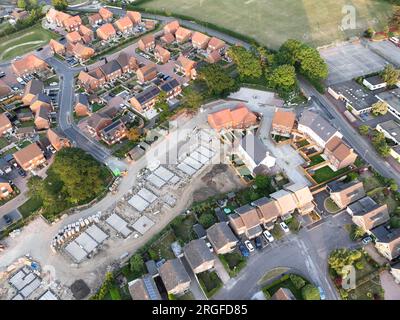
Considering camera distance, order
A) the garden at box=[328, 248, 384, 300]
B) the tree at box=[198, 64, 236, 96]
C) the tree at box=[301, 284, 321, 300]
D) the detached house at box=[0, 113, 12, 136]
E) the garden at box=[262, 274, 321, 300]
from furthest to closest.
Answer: the tree at box=[198, 64, 236, 96] → the detached house at box=[0, 113, 12, 136] → the garden at box=[328, 248, 384, 300] → the garden at box=[262, 274, 321, 300] → the tree at box=[301, 284, 321, 300]

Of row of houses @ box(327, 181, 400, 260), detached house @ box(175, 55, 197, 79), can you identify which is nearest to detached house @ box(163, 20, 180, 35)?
detached house @ box(175, 55, 197, 79)

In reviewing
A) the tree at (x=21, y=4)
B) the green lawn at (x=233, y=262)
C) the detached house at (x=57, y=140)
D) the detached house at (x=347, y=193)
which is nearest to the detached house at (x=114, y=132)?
the detached house at (x=57, y=140)

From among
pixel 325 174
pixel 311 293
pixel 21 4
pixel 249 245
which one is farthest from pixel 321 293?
pixel 21 4

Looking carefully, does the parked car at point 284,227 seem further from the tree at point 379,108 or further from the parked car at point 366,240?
the tree at point 379,108

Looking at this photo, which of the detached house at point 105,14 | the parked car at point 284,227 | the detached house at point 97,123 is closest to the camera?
the parked car at point 284,227

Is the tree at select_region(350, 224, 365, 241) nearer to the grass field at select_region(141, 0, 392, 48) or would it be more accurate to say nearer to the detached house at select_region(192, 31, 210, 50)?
the grass field at select_region(141, 0, 392, 48)
